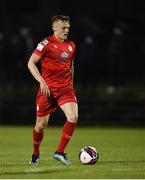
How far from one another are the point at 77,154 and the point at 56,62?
8.93ft

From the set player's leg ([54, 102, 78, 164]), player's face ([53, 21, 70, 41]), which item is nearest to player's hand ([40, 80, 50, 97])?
player's leg ([54, 102, 78, 164])

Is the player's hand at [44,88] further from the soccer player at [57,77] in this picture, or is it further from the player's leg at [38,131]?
the player's leg at [38,131]

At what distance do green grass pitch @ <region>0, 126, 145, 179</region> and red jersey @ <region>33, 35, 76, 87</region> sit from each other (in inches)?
52.7

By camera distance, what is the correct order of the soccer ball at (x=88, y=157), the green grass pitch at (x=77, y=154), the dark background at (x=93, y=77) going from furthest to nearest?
the dark background at (x=93, y=77), the soccer ball at (x=88, y=157), the green grass pitch at (x=77, y=154)

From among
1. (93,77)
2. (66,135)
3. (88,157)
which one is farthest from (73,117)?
(93,77)

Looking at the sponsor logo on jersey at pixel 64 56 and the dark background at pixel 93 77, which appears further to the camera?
the dark background at pixel 93 77

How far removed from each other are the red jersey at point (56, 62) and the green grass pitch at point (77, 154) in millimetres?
1339

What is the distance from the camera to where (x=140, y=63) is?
25062mm

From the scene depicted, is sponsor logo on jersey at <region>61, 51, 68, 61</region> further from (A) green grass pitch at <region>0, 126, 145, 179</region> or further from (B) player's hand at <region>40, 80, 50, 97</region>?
(A) green grass pitch at <region>0, 126, 145, 179</region>

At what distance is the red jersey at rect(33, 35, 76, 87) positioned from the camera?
519 inches

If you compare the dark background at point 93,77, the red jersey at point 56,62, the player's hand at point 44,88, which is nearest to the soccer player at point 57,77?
the red jersey at point 56,62

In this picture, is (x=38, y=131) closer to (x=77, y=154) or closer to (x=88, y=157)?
(x=88, y=157)

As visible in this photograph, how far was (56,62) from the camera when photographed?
43.4ft

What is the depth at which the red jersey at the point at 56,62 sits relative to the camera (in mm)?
13180
